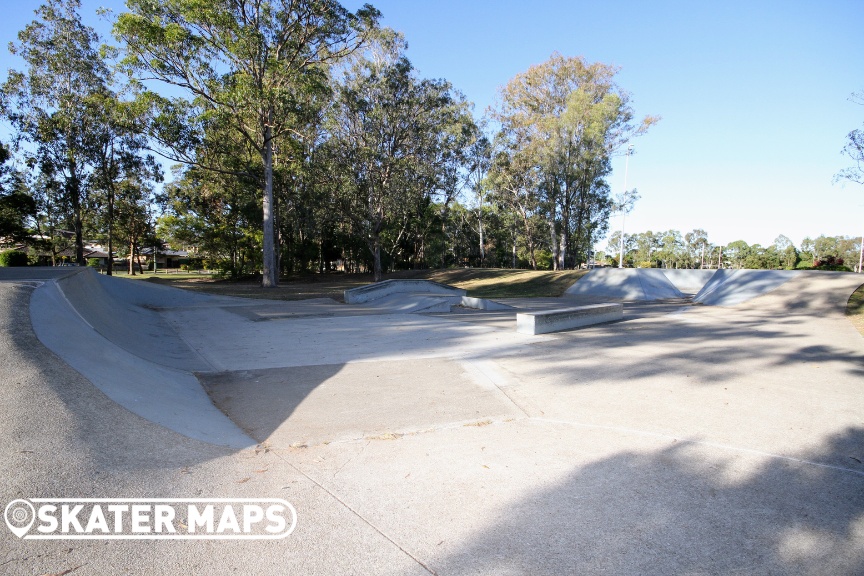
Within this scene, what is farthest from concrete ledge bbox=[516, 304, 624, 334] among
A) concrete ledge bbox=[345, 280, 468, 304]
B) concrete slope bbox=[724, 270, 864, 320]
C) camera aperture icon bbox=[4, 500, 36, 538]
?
concrete ledge bbox=[345, 280, 468, 304]

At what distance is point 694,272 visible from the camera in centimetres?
2777

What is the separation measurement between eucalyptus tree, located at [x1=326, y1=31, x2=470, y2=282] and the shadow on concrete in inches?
1034

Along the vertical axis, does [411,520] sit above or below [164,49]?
below

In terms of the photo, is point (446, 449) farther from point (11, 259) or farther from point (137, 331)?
point (11, 259)

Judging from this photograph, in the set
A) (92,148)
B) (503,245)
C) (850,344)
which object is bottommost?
(850,344)

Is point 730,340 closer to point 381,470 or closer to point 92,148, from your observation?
point 381,470

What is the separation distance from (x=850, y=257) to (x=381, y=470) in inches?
4221

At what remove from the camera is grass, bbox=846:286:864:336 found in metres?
12.3

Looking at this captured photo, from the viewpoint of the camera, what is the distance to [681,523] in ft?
8.53

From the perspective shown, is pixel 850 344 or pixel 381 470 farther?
pixel 850 344

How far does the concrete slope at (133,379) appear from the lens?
3.95m

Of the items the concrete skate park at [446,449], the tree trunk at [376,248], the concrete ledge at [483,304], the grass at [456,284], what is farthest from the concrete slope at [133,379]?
the tree trunk at [376,248]

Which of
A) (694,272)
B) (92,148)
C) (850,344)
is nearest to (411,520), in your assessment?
(850,344)

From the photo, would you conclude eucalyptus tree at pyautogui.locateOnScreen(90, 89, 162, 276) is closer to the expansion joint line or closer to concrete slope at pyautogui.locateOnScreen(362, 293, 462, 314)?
concrete slope at pyautogui.locateOnScreen(362, 293, 462, 314)
